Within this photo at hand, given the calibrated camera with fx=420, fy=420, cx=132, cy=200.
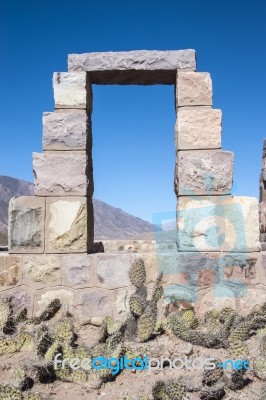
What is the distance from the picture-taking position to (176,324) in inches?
138

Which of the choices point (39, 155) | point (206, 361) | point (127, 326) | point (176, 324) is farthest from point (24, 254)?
point (206, 361)

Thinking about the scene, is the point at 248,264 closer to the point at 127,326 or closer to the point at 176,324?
the point at 176,324

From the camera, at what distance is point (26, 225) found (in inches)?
163

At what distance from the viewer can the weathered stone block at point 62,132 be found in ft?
13.9

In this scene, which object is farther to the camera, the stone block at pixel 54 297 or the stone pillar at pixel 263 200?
the stone pillar at pixel 263 200

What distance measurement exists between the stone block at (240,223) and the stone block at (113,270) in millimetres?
955

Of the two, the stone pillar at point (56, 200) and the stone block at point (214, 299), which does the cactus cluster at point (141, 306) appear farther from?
the stone pillar at point (56, 200)

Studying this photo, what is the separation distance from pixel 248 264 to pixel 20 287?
2.22 m

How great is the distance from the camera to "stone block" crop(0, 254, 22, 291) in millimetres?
4078

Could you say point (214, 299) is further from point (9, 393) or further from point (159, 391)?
point (9, 393)

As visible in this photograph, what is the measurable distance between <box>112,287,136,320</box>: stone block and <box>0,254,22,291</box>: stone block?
95cm

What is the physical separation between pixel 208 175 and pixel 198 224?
0.49 m

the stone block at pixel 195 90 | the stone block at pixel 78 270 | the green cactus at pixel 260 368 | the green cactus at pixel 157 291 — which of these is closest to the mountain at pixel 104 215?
the stone block at pixel 78 270

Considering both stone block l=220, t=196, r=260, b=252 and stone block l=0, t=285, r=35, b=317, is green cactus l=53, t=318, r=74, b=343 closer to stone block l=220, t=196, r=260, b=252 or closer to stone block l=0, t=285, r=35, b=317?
stone block l=0, t=285, r=35, b=317
